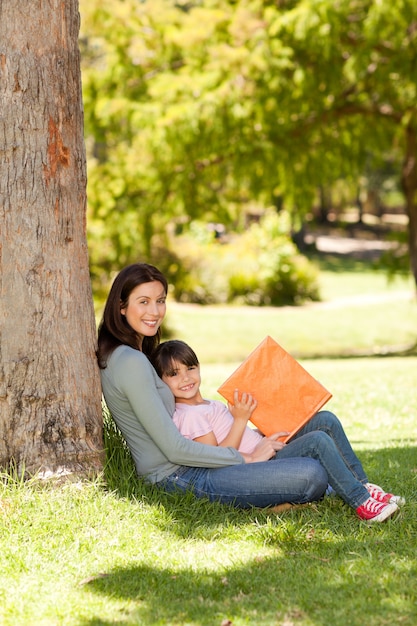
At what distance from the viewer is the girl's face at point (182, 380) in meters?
4.55

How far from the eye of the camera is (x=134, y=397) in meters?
4.23

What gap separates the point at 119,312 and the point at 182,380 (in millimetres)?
479

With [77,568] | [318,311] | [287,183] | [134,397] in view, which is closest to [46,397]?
[134,397]

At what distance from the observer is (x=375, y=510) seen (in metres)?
4.24

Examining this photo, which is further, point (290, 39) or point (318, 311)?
point (318, 311)

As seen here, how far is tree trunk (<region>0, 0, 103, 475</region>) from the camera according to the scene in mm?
4219

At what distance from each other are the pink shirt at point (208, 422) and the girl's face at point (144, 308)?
0.45 metres

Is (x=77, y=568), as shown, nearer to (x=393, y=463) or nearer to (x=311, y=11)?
(x=393, y=463)

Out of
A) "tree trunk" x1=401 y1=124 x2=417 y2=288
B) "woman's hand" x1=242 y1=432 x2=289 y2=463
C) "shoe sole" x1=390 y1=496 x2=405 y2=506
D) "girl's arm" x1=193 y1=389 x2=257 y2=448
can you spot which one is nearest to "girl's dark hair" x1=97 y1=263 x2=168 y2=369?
"girl's arm" x1=193 y1=389 x2=257 y2=448

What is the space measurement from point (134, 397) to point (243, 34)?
10896 mm

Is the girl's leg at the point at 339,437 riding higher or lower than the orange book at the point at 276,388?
lower

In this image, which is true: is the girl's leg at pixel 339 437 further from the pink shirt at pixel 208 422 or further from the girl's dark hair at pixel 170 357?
the girl's dark hair at pixel 170 357

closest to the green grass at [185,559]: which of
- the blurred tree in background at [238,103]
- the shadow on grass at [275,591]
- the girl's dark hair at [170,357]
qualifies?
the shadow on grass at [275,591]

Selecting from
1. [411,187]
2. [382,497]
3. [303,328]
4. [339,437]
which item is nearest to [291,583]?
[382,497]
